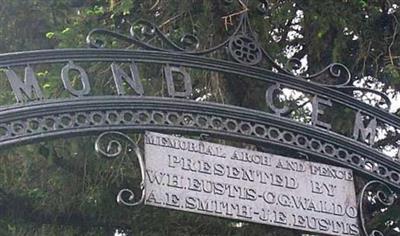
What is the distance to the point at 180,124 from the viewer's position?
4371 mm

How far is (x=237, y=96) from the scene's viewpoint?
22.0 ft

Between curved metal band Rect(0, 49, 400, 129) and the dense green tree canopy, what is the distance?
4.41 feet

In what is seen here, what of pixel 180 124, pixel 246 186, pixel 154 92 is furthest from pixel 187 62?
pixel 154 92

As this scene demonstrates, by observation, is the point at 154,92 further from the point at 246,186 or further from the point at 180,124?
the point at 246,186

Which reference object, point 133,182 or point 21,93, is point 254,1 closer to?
point 133,182

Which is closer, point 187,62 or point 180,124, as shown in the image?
point 180,124

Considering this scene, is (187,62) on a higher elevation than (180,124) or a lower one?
higher

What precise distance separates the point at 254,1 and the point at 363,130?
187cm

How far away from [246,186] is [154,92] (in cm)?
237

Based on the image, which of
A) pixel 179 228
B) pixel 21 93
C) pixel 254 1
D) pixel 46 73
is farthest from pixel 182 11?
pixel 21 93

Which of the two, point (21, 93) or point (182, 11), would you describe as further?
point (182, 11)

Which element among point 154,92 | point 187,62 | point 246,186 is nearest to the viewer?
point 246,186

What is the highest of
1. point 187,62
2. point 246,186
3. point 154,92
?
point 154,92

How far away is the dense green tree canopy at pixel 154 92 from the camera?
251 inches
